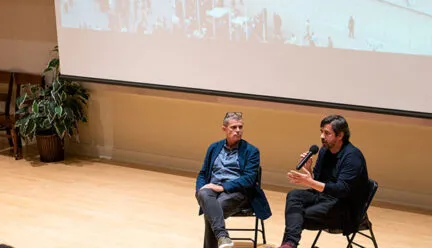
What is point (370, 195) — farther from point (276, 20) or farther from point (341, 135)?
point (276, 20)

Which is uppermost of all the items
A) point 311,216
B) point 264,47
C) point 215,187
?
point 264,47

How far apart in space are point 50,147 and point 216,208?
11.0 feet

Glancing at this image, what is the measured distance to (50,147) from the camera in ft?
22.7

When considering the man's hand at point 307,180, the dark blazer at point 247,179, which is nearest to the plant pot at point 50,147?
the dark blazer at point 247,179

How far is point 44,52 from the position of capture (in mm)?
7289

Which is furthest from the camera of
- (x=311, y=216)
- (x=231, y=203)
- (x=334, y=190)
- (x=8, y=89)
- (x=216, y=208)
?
(x=8, y=89)

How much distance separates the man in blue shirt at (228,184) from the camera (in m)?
4.17

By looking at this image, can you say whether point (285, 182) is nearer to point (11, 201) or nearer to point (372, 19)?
point (372, 19)

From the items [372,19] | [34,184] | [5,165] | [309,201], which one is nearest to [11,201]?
[34,184]

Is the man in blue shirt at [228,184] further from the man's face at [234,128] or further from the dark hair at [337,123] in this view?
the dark hair at [337,123]

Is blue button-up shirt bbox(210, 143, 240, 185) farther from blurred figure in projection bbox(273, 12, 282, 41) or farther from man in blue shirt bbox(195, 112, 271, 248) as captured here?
blurred figure in projection bbox(273, 12, 282, 41)

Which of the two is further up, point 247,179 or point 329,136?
point 329,136

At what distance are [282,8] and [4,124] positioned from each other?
359 centimetres

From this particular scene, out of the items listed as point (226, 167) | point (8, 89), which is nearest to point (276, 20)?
point (226, 167)
